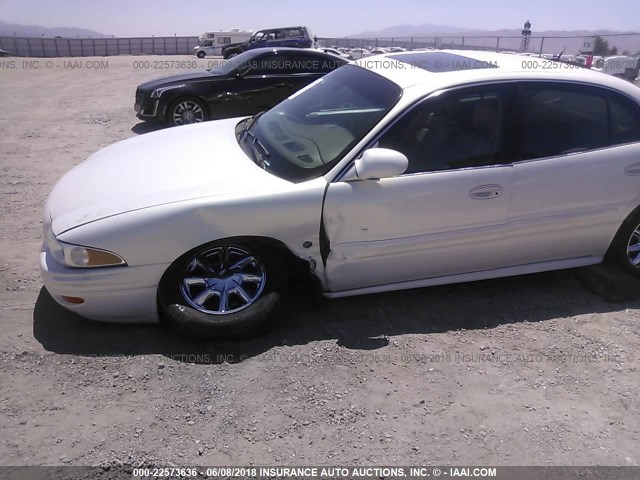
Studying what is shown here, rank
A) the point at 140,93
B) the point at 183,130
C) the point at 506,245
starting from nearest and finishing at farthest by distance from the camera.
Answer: the point at 506,245, the point at 183,130, the point at 140,93

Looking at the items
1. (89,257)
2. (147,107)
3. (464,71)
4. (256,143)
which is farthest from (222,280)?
(147,107)

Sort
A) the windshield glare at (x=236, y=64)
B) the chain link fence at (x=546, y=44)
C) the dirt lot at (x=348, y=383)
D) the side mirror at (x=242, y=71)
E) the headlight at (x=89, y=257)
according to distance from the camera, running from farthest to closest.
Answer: the chain link fence at (x=546, y=44) → the windshield glare at (x=236, y=64) → the side mirror at (x=242, y=71) → the headlight at (x=89, y=257) → the dirt lot at (x=348, y=383)

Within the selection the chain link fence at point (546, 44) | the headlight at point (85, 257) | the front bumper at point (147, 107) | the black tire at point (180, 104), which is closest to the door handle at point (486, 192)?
the headlight at point (85, 257)

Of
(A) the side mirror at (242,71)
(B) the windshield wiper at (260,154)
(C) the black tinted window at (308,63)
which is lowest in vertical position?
(B) the windshield wiper at (260,154)

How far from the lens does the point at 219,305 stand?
3.12 m

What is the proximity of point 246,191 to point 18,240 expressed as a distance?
2.52 metres

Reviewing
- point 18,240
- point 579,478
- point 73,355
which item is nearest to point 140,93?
point 18,240

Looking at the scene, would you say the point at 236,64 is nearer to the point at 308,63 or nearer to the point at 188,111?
the point at 188,111

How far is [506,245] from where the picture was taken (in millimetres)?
3475

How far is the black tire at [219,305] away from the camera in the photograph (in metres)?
3.00

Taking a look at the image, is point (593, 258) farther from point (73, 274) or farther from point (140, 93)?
point (140, 93)

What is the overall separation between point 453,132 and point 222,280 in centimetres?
173

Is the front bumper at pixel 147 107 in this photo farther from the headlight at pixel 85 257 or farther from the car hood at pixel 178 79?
the headlight at pixel 85 257

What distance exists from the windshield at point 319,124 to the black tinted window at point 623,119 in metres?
1.54
